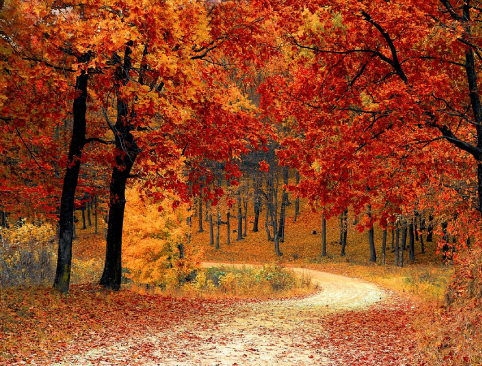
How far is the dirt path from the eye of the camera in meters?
7.05

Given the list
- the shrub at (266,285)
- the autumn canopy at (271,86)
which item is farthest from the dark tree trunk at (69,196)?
the shrub at (266,285)

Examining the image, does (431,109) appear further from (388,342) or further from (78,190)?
A: (78,190)

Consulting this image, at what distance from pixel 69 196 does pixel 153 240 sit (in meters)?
8.24

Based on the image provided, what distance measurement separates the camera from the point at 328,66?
9.31 meters

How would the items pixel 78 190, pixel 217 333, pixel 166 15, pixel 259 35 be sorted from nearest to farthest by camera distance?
pixel 166 15 → pixel 217 333 → pixel 259 35 → pixel 78 190

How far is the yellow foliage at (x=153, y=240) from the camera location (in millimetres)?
19062

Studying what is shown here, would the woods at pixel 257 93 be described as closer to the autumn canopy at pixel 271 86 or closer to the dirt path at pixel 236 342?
the autumn canopy at pixel 271 86

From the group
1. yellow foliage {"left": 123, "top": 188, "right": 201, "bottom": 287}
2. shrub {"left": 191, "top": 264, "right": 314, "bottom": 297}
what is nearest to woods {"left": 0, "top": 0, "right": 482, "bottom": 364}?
yellow foliage {"left": 123, "top": 188, "right": 201, "bottom": 287}

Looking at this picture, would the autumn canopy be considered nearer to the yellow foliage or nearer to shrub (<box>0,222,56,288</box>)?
shrub (<box>0,222,56,288</box>)

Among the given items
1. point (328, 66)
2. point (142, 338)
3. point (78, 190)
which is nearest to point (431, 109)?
point (328, 66)

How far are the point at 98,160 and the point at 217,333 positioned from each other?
21.1ft

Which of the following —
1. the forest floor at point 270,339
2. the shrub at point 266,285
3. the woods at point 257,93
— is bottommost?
the shrub at point 266,285

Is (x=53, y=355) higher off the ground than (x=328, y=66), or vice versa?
(x=328, y=66)

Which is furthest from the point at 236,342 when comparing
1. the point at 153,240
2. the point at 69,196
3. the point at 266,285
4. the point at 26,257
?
the point at 153,240
